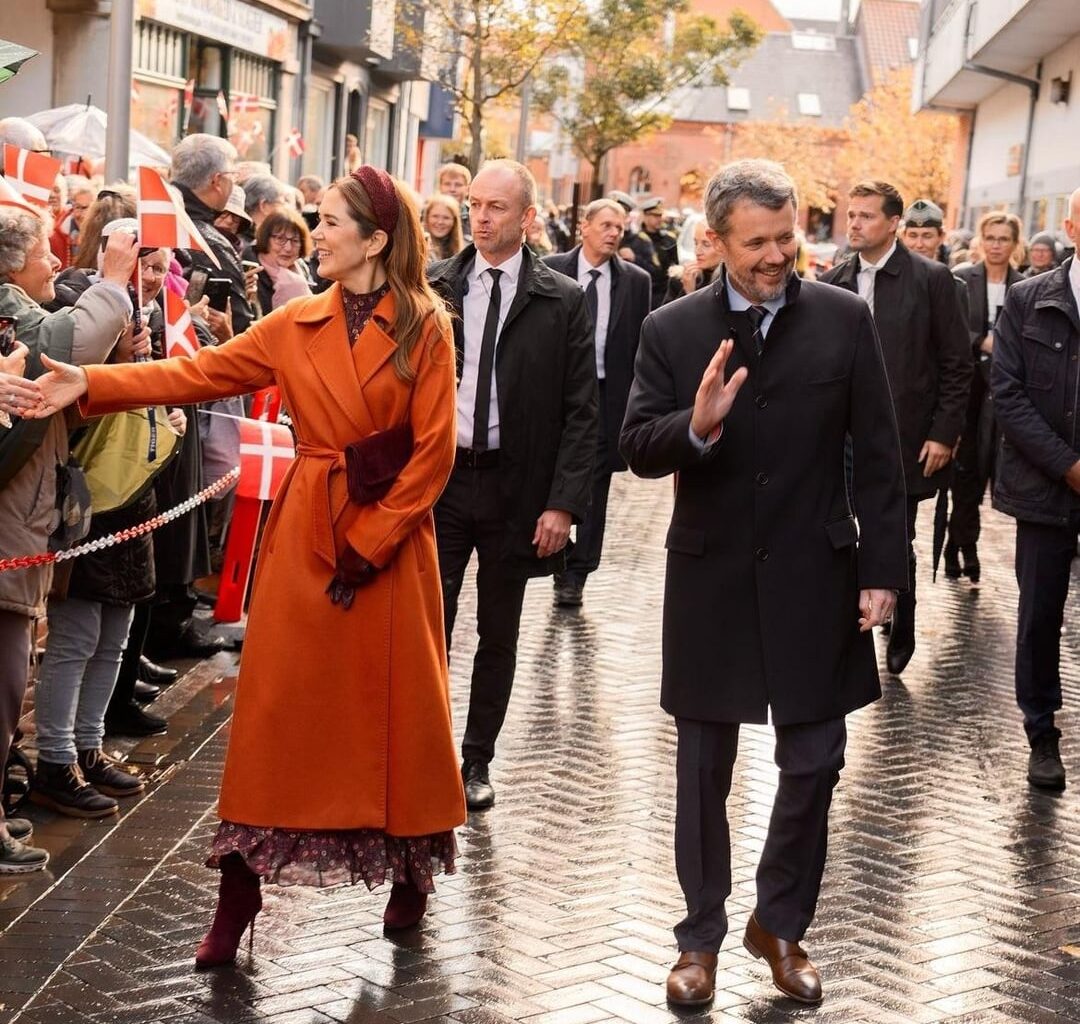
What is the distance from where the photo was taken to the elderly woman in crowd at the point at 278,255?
32.6 ft

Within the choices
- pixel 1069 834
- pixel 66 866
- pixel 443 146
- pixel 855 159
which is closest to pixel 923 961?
pixel 1069 834

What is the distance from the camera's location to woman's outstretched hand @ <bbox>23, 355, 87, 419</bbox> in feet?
17.0

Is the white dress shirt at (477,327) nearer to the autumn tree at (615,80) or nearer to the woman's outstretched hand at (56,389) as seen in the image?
the woman's outstretched hand at (56,389)

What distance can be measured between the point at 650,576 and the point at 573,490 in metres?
5.76

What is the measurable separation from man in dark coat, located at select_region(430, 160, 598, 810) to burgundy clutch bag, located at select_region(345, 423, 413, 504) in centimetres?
160

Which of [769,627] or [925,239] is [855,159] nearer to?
[925,239]

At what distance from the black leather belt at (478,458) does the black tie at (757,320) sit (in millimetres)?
1946

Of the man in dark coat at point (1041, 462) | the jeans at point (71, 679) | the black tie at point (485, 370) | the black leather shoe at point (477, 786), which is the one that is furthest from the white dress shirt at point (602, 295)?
the jeans at point (71, 679)

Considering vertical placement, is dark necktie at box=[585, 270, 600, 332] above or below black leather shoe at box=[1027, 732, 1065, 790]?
above

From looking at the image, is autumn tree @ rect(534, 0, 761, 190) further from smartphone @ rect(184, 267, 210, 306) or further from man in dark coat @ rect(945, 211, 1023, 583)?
smartphone @ rect(184, 267, 210, 306)

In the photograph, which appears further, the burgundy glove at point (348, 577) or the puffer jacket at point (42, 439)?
the puffer jacket at point (42, 439)

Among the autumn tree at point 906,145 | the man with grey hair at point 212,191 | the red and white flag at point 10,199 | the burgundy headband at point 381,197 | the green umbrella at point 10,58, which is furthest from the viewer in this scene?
the autumn tree at point 906,145

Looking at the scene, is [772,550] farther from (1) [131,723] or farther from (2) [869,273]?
(2) [869,273]

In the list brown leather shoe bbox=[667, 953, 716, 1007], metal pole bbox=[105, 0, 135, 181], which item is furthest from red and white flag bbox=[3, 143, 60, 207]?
brown leather shoe bbox=[667, 953, 716, 1007]
